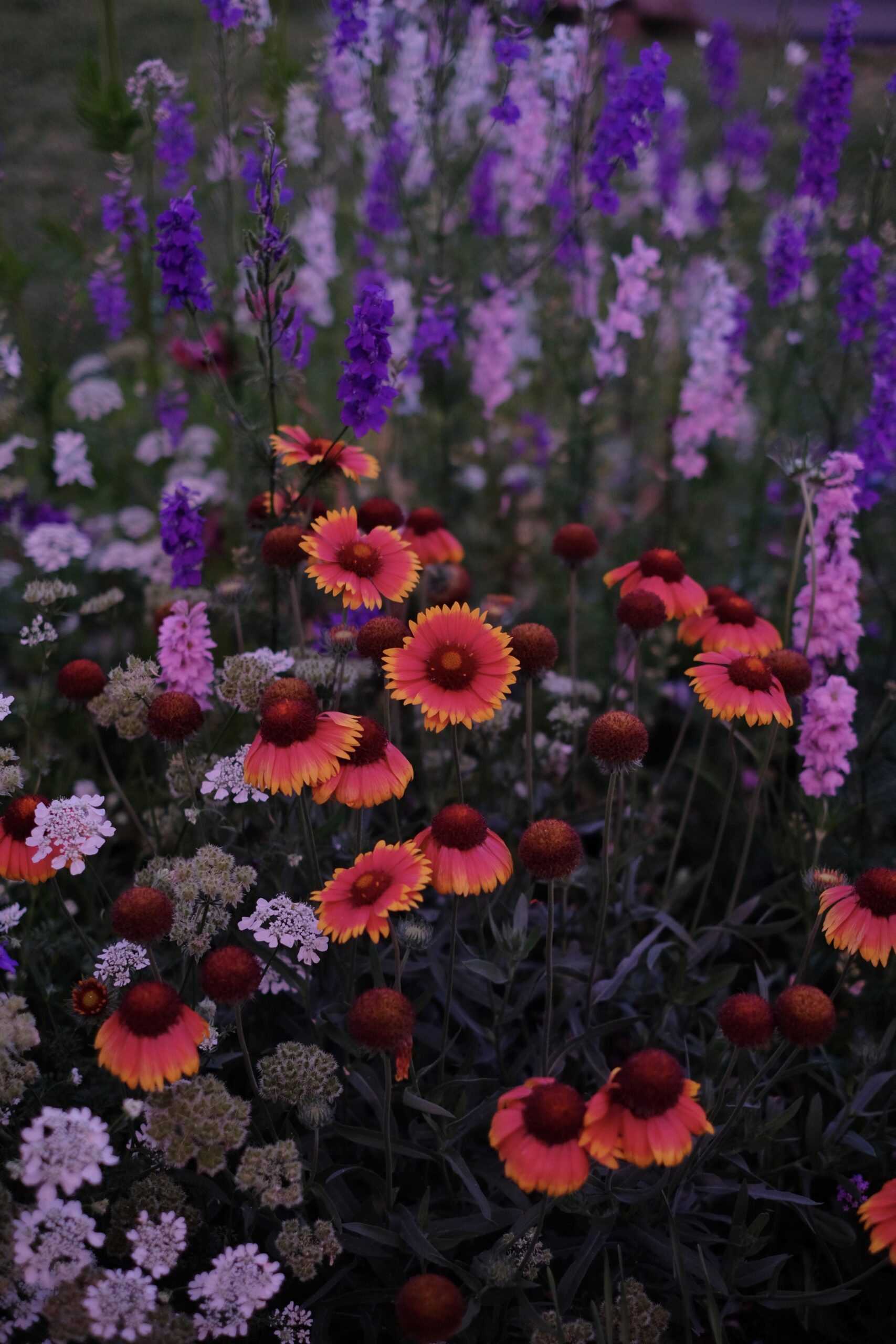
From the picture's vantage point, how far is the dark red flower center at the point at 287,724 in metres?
1.74

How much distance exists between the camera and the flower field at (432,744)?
1680 mm

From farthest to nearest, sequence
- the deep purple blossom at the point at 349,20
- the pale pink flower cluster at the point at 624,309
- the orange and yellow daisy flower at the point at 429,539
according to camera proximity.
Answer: the pale pink flower cluster at the point at 624,309
the deep purple blossom at the point at 349,20
the orange and yellow daisy flower at the point at 429,539

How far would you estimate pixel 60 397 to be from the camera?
4.47 metres

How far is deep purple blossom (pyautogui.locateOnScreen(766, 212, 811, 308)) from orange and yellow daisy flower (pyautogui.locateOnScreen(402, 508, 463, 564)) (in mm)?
1612

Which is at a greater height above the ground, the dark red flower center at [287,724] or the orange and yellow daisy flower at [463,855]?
the dark red flower center at [287,724]

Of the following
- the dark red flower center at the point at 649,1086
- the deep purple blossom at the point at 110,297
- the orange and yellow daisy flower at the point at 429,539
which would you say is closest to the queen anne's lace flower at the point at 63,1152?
the dark red flower center at the point at 649,1086

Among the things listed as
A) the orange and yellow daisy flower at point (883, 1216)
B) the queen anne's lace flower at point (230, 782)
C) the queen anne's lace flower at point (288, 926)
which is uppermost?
the queen anne's lace flower at point (230, 782)

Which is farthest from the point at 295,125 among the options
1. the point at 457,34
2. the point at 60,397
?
the point at 60,397

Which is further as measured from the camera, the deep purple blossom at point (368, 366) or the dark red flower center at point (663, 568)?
the dark red flower center at point (663, 568)

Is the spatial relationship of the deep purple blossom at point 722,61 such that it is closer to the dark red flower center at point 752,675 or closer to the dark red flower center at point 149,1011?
the dark red flower center at point 752,675

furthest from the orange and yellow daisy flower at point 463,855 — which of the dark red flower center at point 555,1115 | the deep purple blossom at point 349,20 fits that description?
the deep purple blossom at point 349,20

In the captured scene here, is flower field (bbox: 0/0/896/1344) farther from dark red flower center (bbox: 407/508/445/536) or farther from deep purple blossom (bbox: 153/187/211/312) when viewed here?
dark red flower center (bbox: 407/508/445/536)

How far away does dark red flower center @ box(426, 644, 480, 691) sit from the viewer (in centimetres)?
185

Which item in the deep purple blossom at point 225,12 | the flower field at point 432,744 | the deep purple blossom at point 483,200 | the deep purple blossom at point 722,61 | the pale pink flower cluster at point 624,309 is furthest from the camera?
the deep purple blossom at point 722,61
